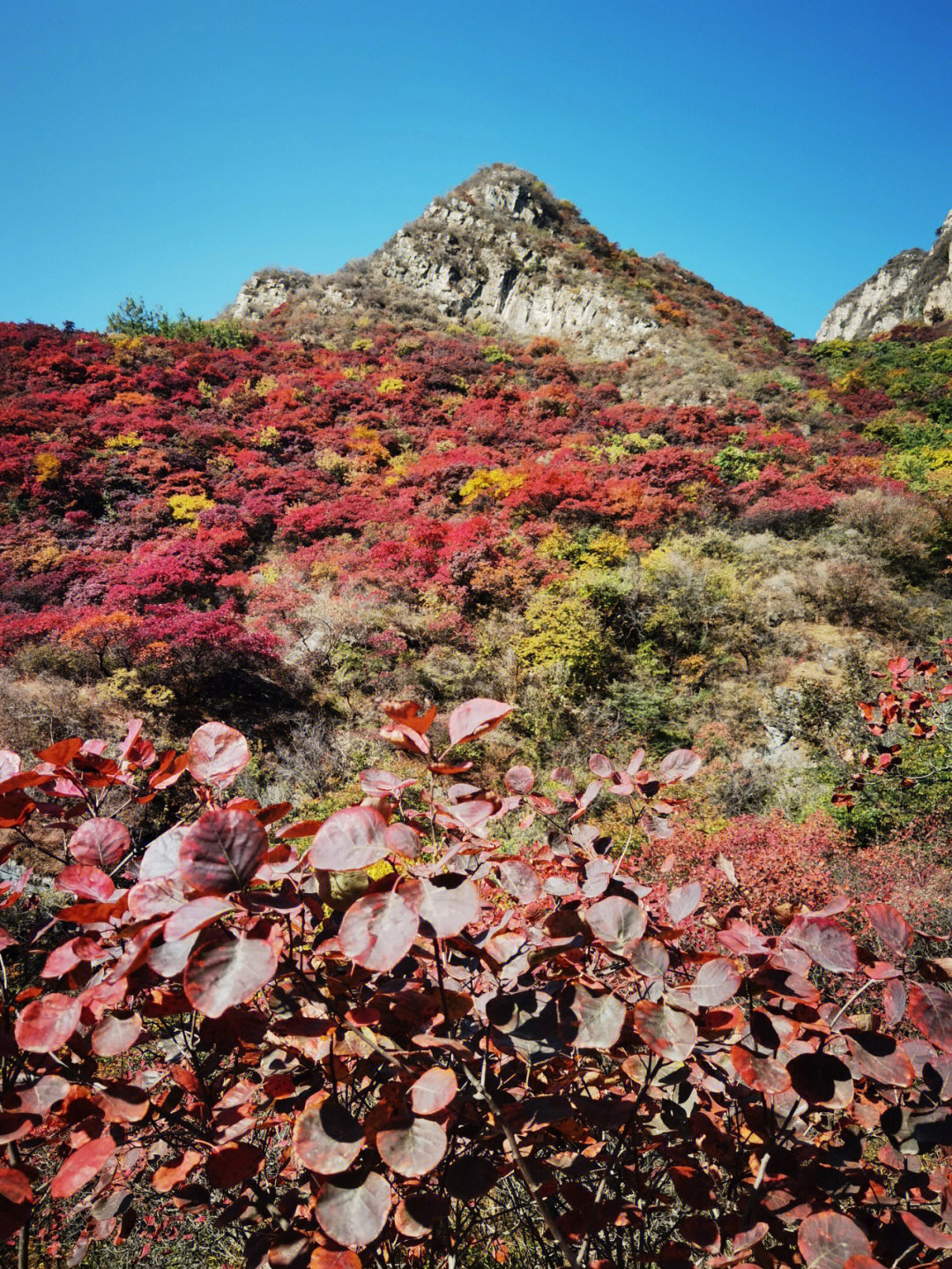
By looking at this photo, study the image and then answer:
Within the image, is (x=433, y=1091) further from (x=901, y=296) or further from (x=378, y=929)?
(x=901, y=296)

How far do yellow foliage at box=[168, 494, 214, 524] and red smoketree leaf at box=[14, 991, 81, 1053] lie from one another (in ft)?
34.8

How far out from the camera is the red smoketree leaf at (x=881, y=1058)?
520 mm

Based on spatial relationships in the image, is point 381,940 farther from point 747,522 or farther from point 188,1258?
point 747,522

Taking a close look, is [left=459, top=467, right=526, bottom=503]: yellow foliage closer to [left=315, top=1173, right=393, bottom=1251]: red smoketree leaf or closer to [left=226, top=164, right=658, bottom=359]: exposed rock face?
[left=315, top=1173, right=393, bottom=1251]: red smoketree leaf

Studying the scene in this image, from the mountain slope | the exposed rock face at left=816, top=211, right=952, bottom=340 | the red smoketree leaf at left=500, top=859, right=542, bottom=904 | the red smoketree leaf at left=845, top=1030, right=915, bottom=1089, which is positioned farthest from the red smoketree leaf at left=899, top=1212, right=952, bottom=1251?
the exposed rock face at left=816, top=211, right=952, bottom=340

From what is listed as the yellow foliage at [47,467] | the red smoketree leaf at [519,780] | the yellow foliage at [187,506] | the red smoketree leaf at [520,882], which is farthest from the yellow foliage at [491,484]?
the red smoketree leaf at [520,882]

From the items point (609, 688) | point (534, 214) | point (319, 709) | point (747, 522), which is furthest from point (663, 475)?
point (534, 214)

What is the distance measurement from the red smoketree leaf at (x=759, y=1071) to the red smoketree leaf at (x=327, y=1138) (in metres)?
0.36

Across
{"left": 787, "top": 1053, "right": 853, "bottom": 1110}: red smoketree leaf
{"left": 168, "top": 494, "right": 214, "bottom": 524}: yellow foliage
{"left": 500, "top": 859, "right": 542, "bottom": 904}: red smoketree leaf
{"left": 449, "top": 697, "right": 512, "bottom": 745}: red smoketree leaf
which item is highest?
{"left": 168, "top": 494, "right": 214, "bottom": 524}: yellow foliage

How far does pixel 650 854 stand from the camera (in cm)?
387

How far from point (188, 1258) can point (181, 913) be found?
96.7 inches

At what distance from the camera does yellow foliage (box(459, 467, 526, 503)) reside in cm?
Result: 982

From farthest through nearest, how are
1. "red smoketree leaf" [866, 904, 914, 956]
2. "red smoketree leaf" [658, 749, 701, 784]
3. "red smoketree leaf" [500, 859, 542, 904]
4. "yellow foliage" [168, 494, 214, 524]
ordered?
1. "yellow foliage" [168, 494, 214, 524]
2. "red smoketree leaf" [658, 749, 701, 784]
3. "red smoketree leaf" [500, 859, 542, 904]
4. "red smoketree leaf" [866, 904, 914, 956]

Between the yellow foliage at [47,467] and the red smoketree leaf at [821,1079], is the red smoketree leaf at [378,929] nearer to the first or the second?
the red smoketree leaf at [821,1079]
